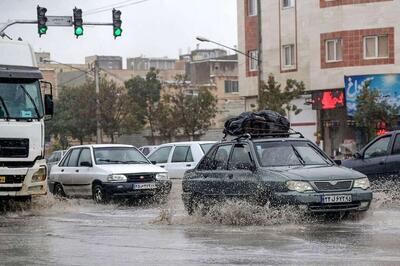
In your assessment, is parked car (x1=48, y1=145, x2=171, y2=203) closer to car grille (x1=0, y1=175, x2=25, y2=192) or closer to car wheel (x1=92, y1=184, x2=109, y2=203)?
car wheel (x1=92, y1=184, x2=109, y2=203)

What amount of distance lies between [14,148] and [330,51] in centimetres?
2749

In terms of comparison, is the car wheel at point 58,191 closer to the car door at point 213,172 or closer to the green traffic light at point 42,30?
the green traffic light at point 42,30

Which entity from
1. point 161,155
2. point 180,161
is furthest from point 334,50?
point 180,161

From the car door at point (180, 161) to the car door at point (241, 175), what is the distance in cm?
1025

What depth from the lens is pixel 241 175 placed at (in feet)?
46.3

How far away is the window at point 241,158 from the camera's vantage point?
14219 millimetres

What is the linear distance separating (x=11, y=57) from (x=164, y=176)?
497cm

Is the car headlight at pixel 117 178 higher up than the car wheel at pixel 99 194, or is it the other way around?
the car headlight at pixel 117 178

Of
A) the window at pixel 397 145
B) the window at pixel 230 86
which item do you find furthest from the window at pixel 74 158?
the window at pixel 230 86

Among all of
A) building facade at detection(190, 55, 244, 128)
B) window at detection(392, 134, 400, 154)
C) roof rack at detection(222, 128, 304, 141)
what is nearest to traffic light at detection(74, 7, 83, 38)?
roof rack at detection(222, 128, 304, 141)

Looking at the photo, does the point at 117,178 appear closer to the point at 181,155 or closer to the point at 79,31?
the point at 181,155

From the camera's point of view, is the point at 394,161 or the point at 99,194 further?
the point at 99,194

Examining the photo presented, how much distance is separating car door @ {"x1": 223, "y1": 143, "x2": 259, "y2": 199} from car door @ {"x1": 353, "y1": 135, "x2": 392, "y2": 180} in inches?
186

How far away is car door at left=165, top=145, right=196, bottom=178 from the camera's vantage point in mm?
25000
